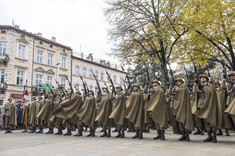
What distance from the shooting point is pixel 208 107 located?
23.8ft

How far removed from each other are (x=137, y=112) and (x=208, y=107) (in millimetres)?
2560

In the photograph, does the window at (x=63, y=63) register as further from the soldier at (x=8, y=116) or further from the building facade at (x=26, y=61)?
the soldier at (x=8, y=116)

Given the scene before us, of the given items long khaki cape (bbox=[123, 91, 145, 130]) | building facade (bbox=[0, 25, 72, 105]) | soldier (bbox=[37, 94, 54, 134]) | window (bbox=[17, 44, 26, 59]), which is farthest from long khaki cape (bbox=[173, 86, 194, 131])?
window (bbox=[17, 44, 26, 59])

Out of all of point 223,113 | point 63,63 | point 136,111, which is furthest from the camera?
point 63,63

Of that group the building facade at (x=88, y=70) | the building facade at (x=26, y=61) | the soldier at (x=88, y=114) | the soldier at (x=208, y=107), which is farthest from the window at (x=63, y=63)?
the soldier at (x=208, y=107)

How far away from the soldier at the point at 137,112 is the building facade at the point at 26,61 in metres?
20.8

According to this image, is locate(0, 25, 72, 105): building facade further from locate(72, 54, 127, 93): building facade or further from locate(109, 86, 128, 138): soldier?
locate(109, 86, 128, 138): soldier

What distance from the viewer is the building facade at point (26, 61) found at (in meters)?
29.5

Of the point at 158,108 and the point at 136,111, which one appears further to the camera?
the point at 136,111

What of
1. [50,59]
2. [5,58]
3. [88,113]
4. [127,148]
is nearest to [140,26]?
[88,113]

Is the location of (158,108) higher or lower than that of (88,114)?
higher

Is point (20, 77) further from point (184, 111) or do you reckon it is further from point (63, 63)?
point (184, 111)

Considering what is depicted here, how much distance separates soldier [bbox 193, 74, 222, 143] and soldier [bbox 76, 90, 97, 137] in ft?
14.4

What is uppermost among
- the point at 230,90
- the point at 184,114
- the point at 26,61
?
the point at 26,61
